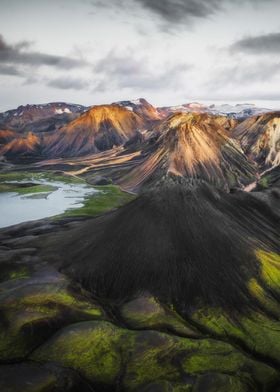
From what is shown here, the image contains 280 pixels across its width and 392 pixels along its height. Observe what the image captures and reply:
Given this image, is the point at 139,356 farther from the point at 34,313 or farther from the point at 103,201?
the point at 103,201

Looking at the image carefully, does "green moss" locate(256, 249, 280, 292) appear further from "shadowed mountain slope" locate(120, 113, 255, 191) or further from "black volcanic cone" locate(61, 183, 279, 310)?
"shadowed mountain slope" locate(120, 113, 255, 191)

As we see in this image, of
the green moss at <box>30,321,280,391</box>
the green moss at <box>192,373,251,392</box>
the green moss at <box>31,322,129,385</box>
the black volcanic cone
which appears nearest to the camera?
the green moss at <box>192,373,251,392</box>

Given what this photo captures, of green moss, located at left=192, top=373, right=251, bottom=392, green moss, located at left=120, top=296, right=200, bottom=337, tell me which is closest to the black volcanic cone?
green moss, located at left=120, top=296, right=200, bottom=337

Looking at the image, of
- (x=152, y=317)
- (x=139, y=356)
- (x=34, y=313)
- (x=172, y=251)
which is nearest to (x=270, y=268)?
(x=172, y=251)

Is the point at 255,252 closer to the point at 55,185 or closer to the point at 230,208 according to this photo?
the point at 230,208

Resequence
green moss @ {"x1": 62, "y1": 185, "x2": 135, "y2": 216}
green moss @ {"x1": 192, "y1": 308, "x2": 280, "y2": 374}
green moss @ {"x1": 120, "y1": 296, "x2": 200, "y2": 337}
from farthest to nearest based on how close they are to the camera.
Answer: green moss @ {"x1": 62, "y1": 185, "x2": 135, "y2": 216} < green moss @ {"x1": 120, "y1": 296, "x2": 200, "y2": 337} < green moss @ {"x1": 192, "y1": 308, "x2": 280, "y2": 374}

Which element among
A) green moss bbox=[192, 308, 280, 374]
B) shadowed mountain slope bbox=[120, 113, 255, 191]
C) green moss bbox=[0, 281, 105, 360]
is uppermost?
shadowed mountain slope bbox=[120, 113, 255, 191]

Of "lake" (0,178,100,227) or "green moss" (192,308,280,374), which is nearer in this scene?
"green moss" (192,308,280,374)

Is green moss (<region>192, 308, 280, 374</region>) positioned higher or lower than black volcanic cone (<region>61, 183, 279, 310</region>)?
lower
